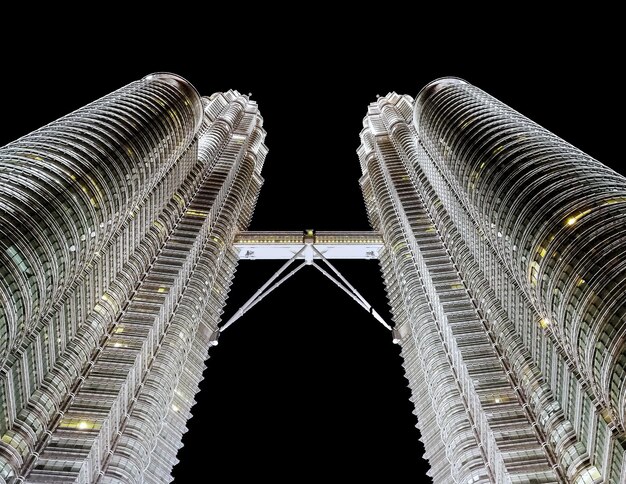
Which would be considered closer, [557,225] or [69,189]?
[557,225]

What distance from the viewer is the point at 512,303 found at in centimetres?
9575

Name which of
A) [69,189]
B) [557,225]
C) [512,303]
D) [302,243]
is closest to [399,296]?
[302,243]

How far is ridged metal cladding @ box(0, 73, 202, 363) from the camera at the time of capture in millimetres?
69500

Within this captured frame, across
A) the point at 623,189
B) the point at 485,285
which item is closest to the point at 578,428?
the point at 623,189

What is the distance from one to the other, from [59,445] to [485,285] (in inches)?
2619

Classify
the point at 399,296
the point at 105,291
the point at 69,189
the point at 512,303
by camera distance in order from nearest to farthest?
the point at 69,189
the point at 512,303
the point at 105,291
the point at 399,296

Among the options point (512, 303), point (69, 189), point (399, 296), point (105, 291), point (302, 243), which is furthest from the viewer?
point (302, 243)

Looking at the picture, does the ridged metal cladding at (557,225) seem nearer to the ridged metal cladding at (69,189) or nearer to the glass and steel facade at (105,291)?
the glass and steel facade at (105,291)

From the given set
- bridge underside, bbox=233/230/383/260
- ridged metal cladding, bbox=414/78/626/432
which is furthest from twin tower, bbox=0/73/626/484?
bridge underside, bbox=233/230/383/260

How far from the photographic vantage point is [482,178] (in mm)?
97625

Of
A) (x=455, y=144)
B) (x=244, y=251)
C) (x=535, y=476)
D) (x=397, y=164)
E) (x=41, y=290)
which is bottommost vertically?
(x=535, y=476)

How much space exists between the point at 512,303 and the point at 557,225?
2320 cm

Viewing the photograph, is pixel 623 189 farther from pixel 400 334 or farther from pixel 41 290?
pixel 41 290

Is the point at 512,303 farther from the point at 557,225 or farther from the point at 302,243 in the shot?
the point at 302,243
